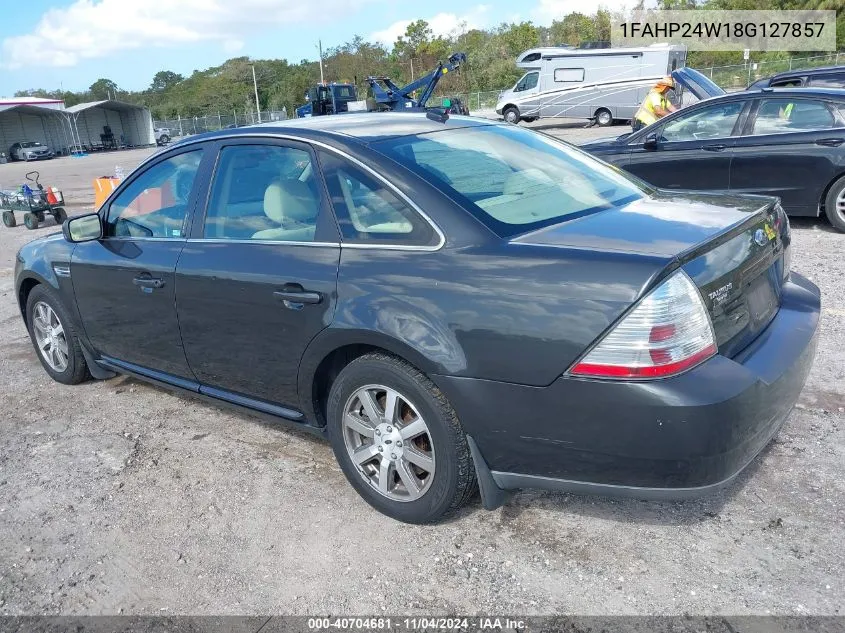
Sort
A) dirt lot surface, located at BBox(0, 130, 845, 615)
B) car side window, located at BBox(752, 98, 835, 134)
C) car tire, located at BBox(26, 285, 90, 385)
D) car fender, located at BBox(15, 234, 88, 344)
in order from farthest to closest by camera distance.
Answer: car side window, located at BBox(752, 98, 835, 134)
car tire, located at BBox(26, 285, 90, 385)
car fender, located at BBox(15, 234, 88, 344)
dirt lot surface, located at BBox(0, 130, 845, 615)

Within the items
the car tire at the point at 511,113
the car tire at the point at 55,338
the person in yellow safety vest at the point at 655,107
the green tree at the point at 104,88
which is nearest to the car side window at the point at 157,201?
the car tire at the point at 55,338

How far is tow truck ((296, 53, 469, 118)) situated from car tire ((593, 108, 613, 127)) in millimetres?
5360

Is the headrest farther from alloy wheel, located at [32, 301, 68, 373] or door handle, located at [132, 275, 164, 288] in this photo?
alloy wheel, located at [32, 301, 68, 373]

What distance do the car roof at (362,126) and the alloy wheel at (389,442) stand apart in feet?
3.75

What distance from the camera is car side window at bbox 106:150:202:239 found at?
3.89 metres

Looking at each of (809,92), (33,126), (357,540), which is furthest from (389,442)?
(33,126)

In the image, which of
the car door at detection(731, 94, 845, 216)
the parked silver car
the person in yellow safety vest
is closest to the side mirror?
the car door at detection(731, 94, 845, 216)

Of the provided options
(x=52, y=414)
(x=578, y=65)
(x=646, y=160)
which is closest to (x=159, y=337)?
(x=52, y=414)

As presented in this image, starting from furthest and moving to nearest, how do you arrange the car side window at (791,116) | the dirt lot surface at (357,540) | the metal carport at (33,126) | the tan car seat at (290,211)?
the metal carport at (33,126)
the car side window at (791,116)
the tan car seat at (290,211)
the dirt lot surface at (357,540)

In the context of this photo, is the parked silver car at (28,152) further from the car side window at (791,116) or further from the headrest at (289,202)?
the headrest at (289,202)

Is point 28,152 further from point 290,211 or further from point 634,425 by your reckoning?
point 634,425

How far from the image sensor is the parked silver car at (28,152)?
45812 mm

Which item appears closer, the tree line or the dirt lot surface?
the dirt lot surface

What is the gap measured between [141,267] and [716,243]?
2874 millimetres
